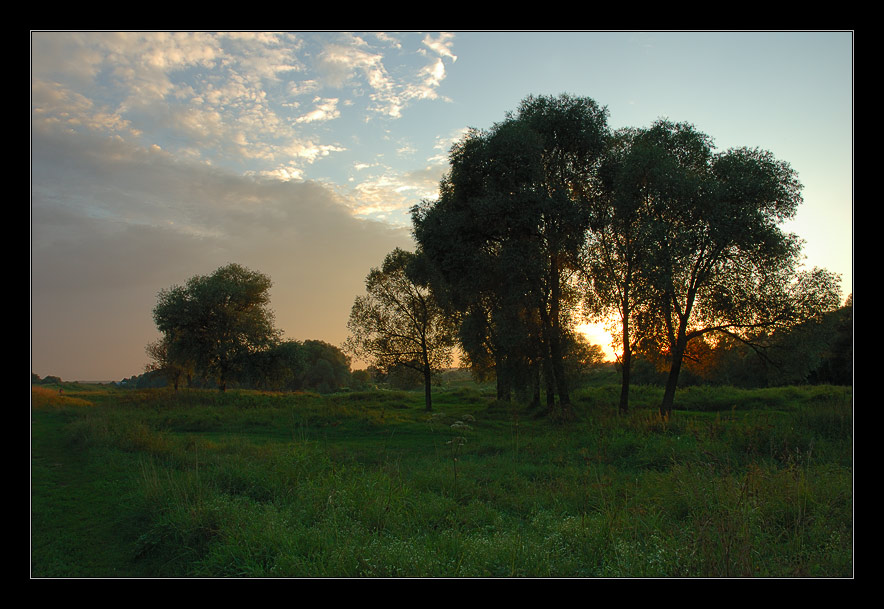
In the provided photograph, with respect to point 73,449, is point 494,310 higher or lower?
higher

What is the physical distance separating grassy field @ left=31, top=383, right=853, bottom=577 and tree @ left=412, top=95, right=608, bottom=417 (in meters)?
8.45

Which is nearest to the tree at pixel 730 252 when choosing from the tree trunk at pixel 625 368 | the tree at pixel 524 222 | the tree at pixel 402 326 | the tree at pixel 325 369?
the tree trunk at pixel 625 368

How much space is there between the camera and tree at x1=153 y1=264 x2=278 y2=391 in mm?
45469

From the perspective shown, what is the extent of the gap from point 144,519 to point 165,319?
1690 inches

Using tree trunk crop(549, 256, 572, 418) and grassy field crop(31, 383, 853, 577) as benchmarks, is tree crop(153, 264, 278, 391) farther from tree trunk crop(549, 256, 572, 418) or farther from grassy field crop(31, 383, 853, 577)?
tree trunk crop(549, 256, 572, 418)

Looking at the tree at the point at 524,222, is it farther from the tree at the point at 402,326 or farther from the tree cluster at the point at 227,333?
the tree cluster at the point at 227,333

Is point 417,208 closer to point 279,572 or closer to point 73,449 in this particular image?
point 73,449

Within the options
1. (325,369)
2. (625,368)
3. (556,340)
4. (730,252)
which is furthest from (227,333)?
(325,369)

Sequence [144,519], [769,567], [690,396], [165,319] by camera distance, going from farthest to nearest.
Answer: [165,319]
[690,396]
[144,519]
[769,567]

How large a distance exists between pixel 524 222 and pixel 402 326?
20.1 m

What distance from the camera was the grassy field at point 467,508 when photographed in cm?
537

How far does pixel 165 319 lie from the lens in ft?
148
